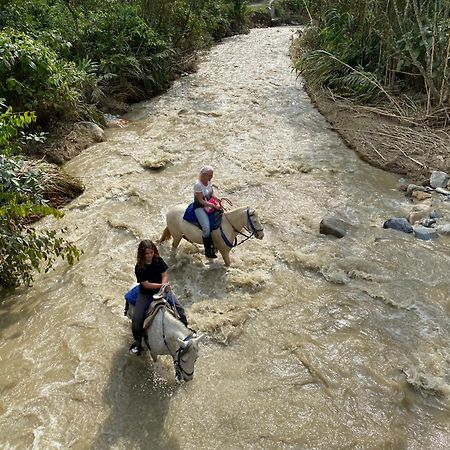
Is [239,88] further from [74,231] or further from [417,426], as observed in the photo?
[417,426]

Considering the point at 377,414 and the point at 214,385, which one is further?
the point at 214,385

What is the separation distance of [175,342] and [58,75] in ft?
28.8

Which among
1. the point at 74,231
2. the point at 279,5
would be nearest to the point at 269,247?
the point at 74,231

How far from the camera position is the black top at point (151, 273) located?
5.29 metres

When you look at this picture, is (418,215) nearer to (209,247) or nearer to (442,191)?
(442,191)

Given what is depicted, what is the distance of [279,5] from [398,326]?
35.5 m

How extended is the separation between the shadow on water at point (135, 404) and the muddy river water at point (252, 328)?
0.7 inches

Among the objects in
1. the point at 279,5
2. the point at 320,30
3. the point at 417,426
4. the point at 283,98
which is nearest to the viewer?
the point at 417,426

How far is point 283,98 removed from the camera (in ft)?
52.0

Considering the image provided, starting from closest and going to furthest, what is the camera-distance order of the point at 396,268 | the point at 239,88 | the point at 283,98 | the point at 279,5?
the point at 396,268
the point at 283,98
the point at 239,88
the point at 279,5

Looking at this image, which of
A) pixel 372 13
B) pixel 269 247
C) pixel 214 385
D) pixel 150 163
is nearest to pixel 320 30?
pixel 372 13

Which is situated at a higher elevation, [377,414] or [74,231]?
[74,231]

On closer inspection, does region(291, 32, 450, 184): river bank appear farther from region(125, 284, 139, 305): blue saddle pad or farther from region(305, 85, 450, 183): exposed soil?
region(125, 284, 139, 305): blue saddle pad

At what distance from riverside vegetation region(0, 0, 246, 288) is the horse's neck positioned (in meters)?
2.32
